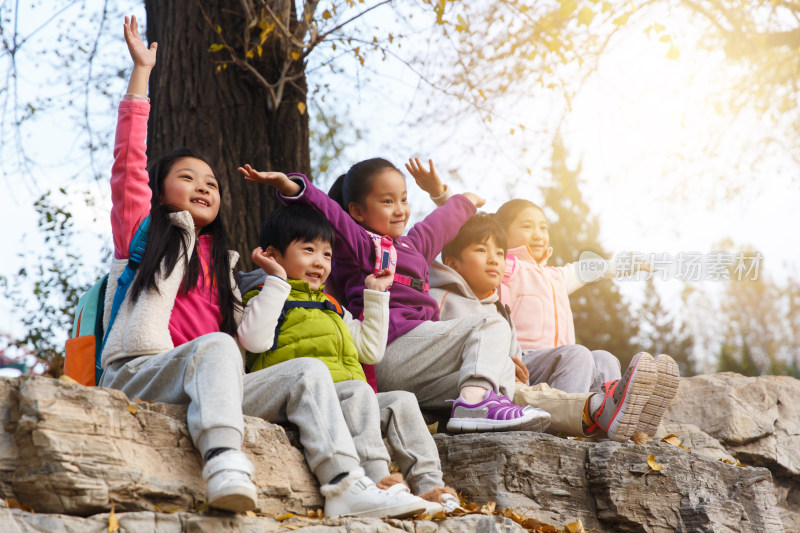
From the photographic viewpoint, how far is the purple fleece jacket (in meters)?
3.93

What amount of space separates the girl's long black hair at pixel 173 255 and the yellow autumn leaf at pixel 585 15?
3.44m

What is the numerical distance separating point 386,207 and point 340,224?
43 centimetres

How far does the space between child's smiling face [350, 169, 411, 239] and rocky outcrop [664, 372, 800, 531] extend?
2.42 m

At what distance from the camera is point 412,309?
413 cm

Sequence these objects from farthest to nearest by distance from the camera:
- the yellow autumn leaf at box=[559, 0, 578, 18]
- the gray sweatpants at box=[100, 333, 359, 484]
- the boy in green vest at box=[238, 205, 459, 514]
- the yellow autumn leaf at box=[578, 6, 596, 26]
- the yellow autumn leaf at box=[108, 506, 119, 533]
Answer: the yellow autumn leaf at box=[559, 0, 578, 18]
the yellow autumn leaf at box=[578, 6, 596, 26]
the boy in green vest at box=[238, 205, 459, 514]
the gray sweatpants at box=[100, 333, 359, 484]
the yellow autumn leaf at box=[108, 506, 119, 533]

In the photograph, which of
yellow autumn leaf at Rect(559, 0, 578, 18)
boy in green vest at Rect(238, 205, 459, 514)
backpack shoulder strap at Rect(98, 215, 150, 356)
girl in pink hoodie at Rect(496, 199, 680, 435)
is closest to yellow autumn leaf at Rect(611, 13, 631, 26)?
yellow autumn leaf at Rect(559, 0, 578, 18)

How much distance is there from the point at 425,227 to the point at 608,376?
1.47m

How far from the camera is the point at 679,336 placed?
22156mm

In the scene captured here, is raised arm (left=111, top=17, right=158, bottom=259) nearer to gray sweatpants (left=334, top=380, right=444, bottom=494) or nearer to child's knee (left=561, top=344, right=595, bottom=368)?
gray sweatpants (left=334, top=380, right=444, bottom=494)

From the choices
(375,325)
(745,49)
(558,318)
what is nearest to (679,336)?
(745,49)

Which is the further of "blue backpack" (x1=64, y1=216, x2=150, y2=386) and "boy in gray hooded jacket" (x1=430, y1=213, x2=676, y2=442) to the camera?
"boy in gray hooded jacket" (x1=430, y1=213, x2=676, y2=442)

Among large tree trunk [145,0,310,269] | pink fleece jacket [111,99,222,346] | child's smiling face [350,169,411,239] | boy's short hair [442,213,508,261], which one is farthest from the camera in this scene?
large tree trunk [145,0,310,269]

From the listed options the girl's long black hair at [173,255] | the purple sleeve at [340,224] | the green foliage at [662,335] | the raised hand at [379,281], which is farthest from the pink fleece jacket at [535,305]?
the green foliage at [662,335]

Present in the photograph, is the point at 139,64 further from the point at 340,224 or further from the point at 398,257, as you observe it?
the point at 398,257
